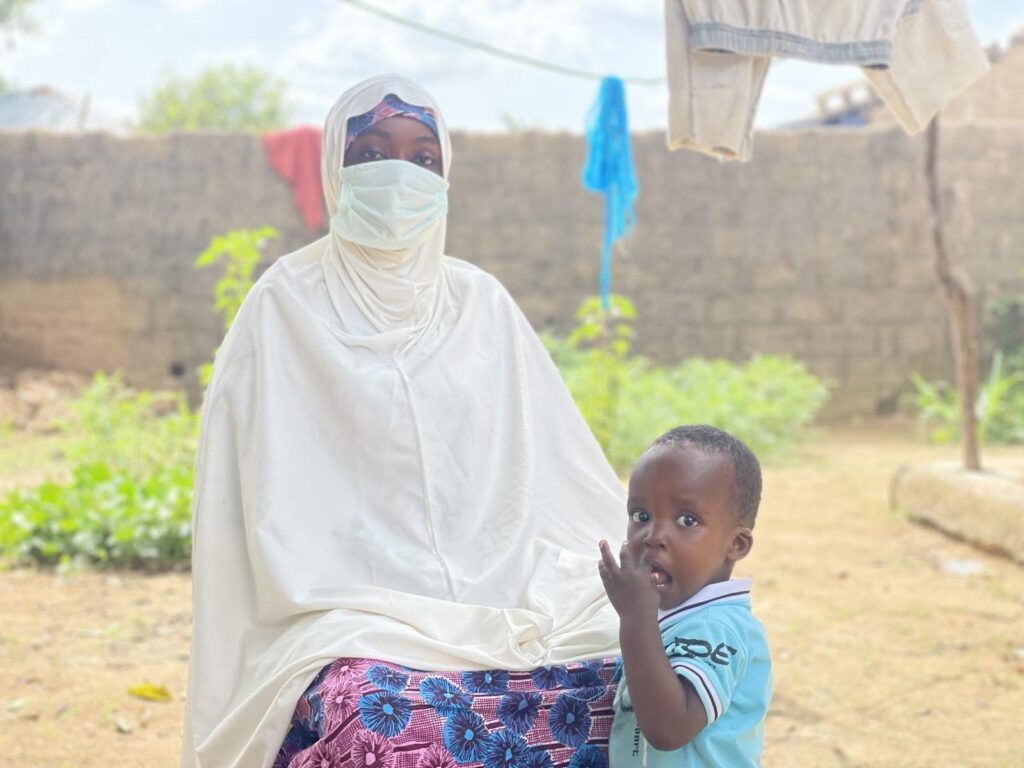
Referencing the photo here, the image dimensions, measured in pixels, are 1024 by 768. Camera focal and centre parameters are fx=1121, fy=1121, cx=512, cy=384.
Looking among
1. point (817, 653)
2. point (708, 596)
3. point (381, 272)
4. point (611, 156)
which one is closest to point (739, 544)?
point (708, 596)

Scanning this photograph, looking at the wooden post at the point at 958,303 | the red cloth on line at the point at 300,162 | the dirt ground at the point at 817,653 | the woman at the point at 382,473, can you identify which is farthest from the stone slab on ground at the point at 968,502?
the red cloth on line at the point at 300,162

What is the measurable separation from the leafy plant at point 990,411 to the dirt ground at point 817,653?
124 inches

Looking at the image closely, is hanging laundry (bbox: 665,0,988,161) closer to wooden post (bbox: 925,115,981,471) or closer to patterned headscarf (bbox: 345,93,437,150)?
patterned headscarf (bbox: 345,93,437,150)

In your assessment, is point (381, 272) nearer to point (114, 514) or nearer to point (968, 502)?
point (114, 514)

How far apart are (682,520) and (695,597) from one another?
0.43 ft

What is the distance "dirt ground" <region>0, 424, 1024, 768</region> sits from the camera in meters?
3.19

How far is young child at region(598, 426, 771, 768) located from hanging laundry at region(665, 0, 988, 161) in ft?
4.21

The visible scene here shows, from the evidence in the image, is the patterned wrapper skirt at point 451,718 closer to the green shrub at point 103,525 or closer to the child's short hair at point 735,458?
the child's short hair at point 735,458

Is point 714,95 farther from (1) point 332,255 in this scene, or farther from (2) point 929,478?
(2) point 929,478

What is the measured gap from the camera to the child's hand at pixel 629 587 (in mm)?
1615

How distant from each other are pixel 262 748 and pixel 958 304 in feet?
17.3

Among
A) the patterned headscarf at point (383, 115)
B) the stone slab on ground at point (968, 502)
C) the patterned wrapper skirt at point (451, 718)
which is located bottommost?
the stone slab on ground at point (968, 502)

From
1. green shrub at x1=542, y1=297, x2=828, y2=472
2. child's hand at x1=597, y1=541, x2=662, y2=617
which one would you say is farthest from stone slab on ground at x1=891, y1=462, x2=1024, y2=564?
child's hand at x1=597, y1=541, x2=662, y2=617

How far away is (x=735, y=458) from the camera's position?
1.78m
